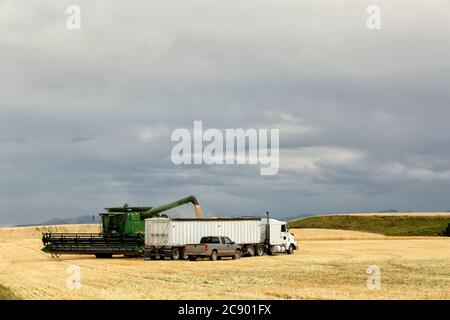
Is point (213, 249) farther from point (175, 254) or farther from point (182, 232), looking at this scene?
point (182, 232)

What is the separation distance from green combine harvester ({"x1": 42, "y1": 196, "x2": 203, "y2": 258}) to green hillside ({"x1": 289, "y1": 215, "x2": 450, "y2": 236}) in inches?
2844

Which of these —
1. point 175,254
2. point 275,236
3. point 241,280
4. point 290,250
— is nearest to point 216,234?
point 175,254

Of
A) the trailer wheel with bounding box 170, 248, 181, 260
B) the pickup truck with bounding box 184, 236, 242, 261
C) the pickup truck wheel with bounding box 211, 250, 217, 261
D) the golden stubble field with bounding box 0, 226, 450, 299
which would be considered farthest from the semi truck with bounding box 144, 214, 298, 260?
the golden stubble field with bounding box 0, 226, 450, 299

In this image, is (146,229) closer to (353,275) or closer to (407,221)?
(353,275)

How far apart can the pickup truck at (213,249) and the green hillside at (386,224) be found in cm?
7172

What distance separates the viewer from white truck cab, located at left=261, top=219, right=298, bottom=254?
62.7 m

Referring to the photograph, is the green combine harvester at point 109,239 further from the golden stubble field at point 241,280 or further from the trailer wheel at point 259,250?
the trailer wheel at point 259,250

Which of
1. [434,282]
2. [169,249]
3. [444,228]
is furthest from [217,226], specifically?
[444,228]

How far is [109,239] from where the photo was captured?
56.4 m

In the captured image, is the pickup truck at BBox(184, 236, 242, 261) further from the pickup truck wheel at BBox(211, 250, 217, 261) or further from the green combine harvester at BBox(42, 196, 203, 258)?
the green combine harvester at BBox(42, 196, 203, 258)

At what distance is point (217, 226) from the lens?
58.1 meters

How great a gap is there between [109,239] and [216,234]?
26.7 feet
